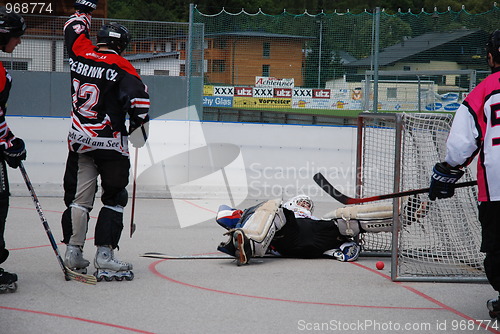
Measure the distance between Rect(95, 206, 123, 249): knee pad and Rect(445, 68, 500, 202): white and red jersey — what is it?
2528mm

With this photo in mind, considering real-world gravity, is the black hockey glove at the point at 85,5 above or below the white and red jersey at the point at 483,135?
above

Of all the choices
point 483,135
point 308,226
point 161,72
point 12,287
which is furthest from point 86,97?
point 161,72

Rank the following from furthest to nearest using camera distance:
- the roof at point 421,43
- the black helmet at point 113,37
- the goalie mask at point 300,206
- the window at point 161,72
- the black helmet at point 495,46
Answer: the window at point 161,72 < the roof at point 421,43 < the goalie mask at point 300,206 < the black helmet at point 113,37 < the black helmet at point 495,46

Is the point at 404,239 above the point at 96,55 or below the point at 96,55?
below

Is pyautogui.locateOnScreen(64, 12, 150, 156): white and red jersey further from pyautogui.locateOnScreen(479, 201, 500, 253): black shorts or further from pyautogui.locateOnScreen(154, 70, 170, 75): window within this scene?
pyautogui.locateOnScreen(154, 70, 170, 75): window

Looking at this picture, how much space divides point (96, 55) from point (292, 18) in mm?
8441

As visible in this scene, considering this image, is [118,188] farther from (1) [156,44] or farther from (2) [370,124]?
(1) [156,44]

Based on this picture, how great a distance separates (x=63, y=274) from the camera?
5363 mm

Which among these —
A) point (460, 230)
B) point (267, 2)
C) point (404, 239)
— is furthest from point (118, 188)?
point (267, 2)

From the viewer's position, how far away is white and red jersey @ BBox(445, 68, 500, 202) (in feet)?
13.4

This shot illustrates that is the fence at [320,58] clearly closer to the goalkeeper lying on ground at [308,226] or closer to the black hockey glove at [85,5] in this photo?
the goalkeeper lying on ground at [308,226]

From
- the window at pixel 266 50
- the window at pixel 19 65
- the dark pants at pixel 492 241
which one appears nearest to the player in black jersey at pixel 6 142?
the dark pants at pixel 492 241

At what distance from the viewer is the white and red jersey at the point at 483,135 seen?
13.4ft

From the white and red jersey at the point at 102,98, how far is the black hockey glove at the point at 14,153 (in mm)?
431
